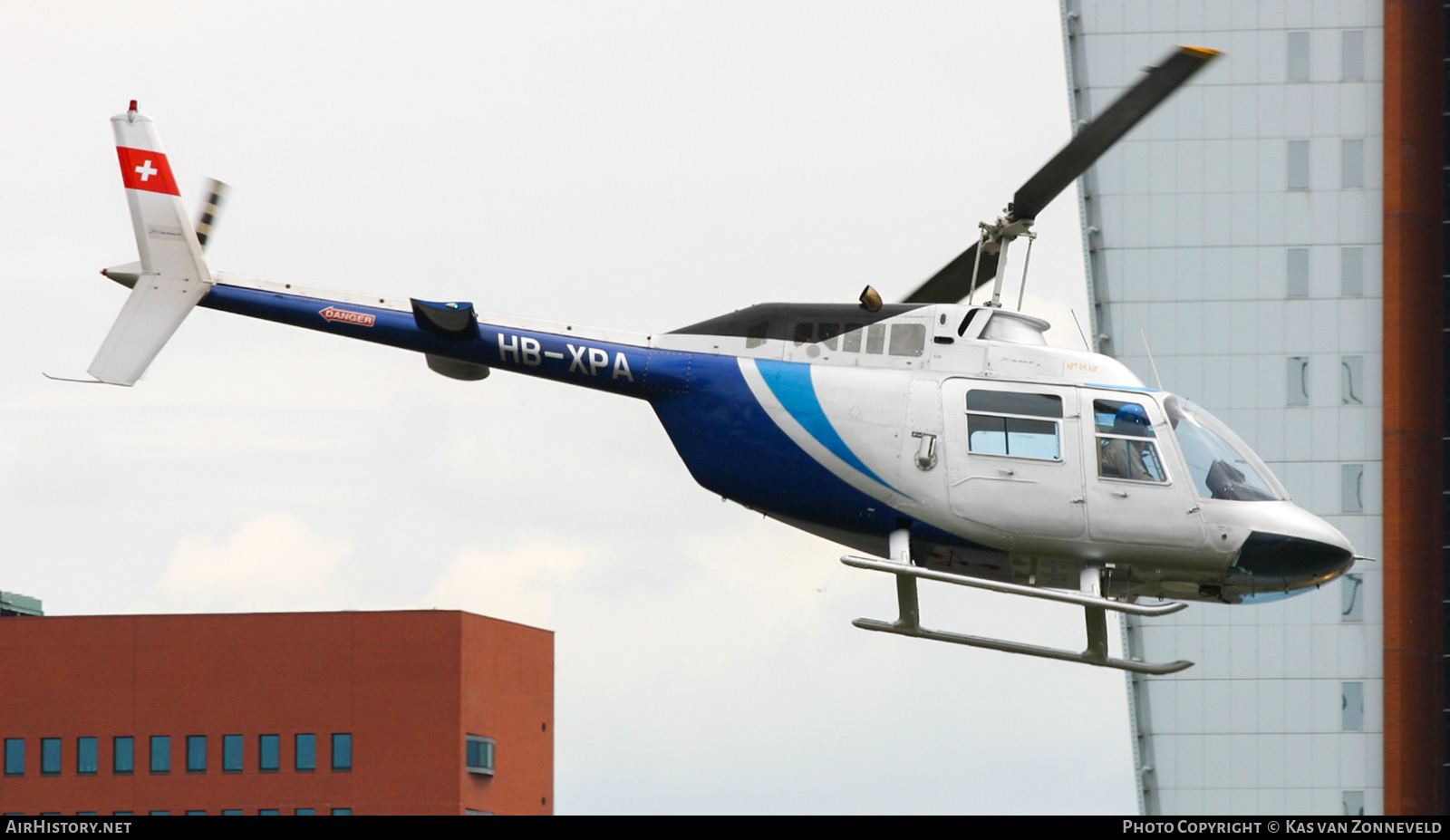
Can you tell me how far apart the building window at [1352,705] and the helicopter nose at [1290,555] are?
1241 inches

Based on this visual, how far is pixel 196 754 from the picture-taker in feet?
249

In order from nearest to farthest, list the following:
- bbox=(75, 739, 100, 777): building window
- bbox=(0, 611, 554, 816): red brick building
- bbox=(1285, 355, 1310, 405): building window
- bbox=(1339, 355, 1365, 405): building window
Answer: bbox=(1285, 355, 1310, 405): building window < bbox=(1339, 355, 1365, 405): building window < bbox=(0, 611, 554, 816): red brick building < bbox=(75, 739, 100, 777): building window

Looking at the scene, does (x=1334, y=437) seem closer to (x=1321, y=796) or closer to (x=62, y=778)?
(x=1321, y=796)

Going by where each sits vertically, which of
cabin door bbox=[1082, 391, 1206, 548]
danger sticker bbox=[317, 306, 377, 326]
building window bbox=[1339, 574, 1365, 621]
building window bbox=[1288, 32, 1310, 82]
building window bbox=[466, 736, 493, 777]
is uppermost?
building window bbox=[1288, 32, 1310, 82]

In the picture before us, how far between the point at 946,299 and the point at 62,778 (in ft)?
207

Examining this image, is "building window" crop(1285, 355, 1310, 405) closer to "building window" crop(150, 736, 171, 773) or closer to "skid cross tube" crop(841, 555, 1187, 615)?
"skid cross tube" crop(841, 555, 1187, 615)

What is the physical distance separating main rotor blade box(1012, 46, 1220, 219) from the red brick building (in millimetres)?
60824

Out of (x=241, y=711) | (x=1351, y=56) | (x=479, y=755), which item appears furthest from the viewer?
(x=479, y=755)

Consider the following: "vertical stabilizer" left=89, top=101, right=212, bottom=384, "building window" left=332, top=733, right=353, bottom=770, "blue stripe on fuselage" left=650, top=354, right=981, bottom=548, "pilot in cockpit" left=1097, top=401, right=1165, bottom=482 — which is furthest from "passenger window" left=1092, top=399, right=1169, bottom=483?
"building window" left=332, top=733, right=353, bottom=770

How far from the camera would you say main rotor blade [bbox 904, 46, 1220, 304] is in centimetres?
1648

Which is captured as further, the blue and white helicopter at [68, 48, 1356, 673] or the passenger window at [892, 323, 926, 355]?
the passenger window at [892, 323, 926, 355]

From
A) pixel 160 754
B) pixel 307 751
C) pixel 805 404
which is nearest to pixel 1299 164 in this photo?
pixel 805 404

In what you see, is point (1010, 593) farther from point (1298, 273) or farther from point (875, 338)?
point (1298, 273)

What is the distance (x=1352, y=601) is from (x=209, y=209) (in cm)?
3557
